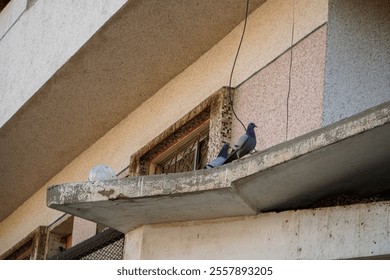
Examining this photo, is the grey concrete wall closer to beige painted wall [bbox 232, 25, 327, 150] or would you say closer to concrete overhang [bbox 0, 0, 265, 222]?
beige painted wall [bbox 232, 25, 327, 150]

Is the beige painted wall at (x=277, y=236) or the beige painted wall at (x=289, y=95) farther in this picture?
the beige painted wall at (x=289, y=95)

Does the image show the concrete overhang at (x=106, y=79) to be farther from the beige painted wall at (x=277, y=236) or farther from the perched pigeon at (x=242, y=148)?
the beige painted wall at (x=277, y=236)

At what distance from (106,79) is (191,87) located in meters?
1.00

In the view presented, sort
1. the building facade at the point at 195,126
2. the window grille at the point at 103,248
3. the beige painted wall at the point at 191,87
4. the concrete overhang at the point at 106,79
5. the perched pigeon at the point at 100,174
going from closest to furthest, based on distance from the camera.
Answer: the building facade at the point at 195,126 < the perched pigeon at the point at 100,174 < the window grille at the point at 103,248 < the beige painted wall at the point at 191,87 < the concrete overhang at the point at 106,79

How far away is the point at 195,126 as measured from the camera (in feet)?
42.3

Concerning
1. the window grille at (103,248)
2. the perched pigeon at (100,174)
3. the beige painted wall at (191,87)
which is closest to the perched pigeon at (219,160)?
the perched pigeon at (100,174)

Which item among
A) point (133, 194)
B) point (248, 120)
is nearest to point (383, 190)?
point (133, 194)

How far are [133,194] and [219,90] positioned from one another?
284 cm

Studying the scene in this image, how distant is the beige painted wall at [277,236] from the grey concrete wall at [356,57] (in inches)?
53.7

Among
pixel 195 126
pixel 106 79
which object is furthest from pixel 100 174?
pixel 106 79

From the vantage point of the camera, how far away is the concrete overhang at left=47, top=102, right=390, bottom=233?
863 centimetres

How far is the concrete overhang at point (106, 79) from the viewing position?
12.7 metres
